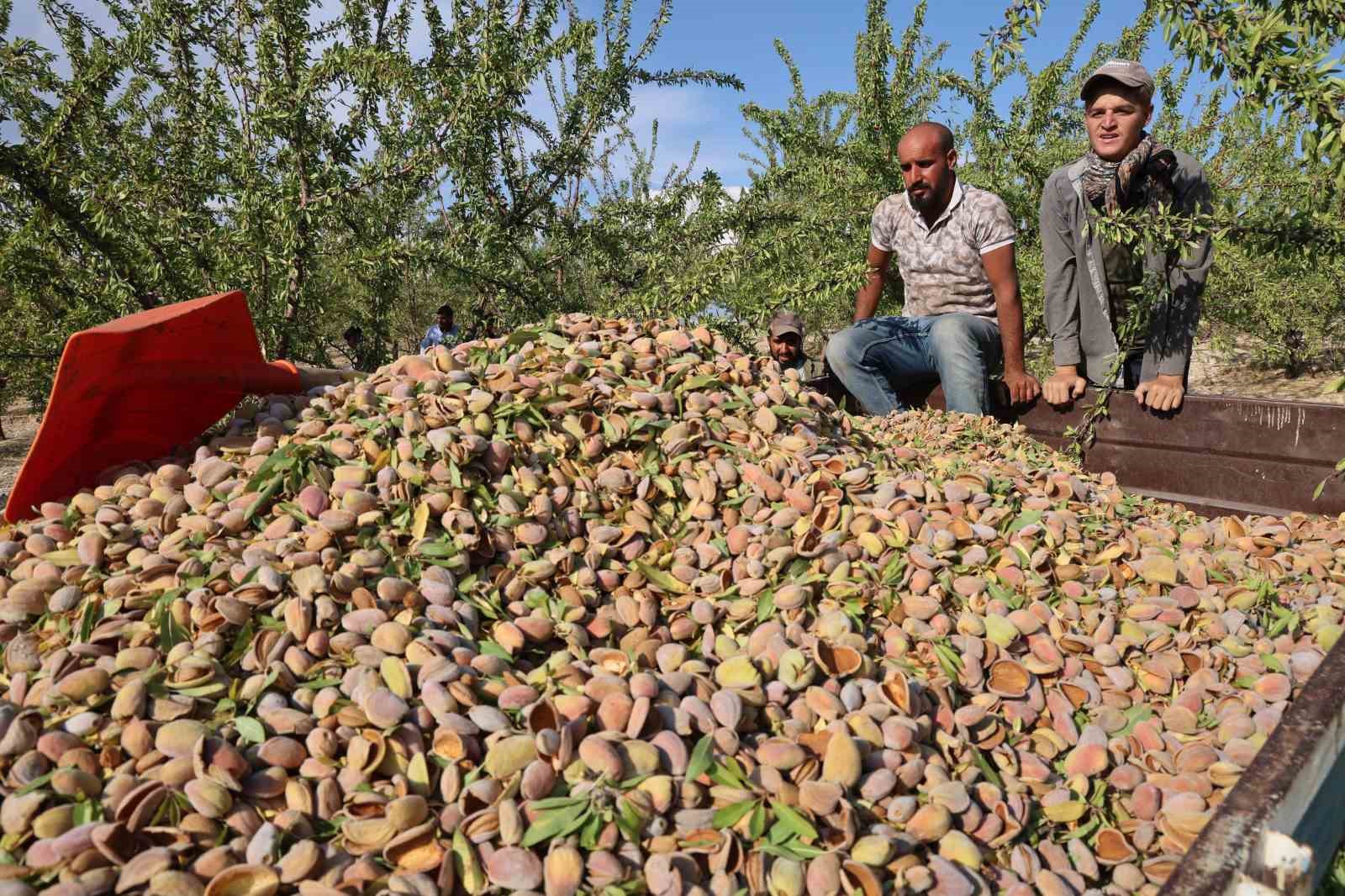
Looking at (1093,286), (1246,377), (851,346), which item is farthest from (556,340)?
(1246,377)

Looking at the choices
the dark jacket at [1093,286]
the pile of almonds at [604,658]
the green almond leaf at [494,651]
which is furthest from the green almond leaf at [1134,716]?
the dark jacket at [1093,286]

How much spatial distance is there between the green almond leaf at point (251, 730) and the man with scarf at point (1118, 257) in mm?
2467

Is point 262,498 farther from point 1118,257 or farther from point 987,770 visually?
point 1118,257

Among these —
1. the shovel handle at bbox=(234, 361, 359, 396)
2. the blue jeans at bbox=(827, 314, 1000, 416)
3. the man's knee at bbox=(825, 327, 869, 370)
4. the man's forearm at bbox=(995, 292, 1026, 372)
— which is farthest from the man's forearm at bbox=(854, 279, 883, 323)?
the shovel handle at bbox=(234, 361, 359, 396)

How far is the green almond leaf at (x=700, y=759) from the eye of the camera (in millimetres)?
1145

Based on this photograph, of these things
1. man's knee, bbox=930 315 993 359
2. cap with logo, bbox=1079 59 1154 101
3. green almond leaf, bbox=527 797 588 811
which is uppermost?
cap with logo, bbox=1079 59 1154 101

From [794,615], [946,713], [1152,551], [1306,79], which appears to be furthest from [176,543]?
[1306,79]

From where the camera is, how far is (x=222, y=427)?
203 centimetres

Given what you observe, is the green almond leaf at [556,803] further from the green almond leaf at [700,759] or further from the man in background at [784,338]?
the man in background at [784,338]

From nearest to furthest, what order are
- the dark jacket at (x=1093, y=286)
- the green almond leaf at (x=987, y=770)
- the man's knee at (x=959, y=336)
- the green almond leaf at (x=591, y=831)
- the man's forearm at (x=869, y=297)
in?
the green almond leaf at (x=591, y=831) → the green almond leaf at (x=987, y=770) → the dark jacket at (x=1093, y=286) → the man's knee at (x=959, y=336) → the man's forearm at (x=869, y=297)

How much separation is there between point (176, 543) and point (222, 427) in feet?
1.99

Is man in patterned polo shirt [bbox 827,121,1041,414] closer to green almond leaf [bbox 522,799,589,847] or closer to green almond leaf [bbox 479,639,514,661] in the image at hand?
green almond leaf [bbox 479,639,514,661]

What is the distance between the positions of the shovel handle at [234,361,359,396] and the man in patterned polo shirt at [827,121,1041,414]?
199cm

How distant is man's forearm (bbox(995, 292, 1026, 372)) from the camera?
10.3ft
